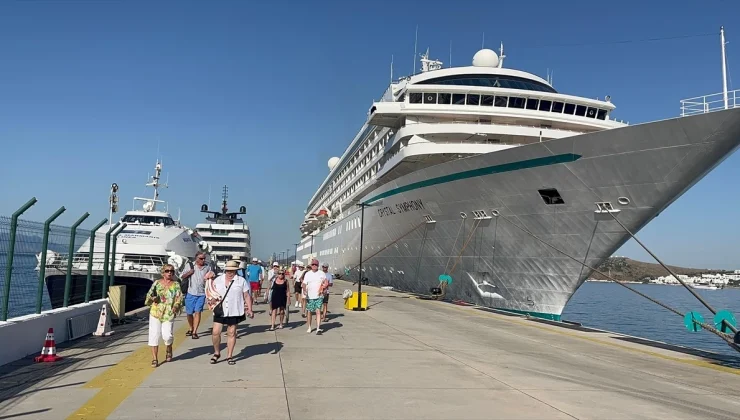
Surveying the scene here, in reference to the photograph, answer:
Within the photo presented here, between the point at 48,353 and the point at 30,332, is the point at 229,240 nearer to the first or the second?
the point at 30,332

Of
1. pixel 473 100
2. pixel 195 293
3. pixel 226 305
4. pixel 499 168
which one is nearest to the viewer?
pixel 226 305

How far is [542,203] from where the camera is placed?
15.4m

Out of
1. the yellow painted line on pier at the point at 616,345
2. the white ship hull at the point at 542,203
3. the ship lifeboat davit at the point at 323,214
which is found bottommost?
the yellow painted line on pier at the point at 616,345

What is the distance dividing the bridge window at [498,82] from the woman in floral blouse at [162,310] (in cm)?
1875

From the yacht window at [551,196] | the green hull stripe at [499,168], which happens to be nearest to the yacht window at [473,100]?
the green hull stripe at [499,168]

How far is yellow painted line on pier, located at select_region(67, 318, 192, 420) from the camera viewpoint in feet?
16.3

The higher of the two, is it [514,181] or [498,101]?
[498,101]

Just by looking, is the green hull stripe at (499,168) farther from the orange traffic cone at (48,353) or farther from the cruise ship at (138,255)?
the orange traffic cone at (48,353)

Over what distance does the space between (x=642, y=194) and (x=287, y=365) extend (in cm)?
1049

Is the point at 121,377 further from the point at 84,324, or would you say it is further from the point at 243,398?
the point at 84,324

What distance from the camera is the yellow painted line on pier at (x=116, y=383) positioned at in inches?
196

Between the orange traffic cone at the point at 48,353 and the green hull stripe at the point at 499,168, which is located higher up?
the green hull stripe at the point at 499,168

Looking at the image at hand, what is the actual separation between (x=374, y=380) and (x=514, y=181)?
10415mm

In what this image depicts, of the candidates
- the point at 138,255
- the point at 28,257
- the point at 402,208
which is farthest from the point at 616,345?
the point at 138,255
